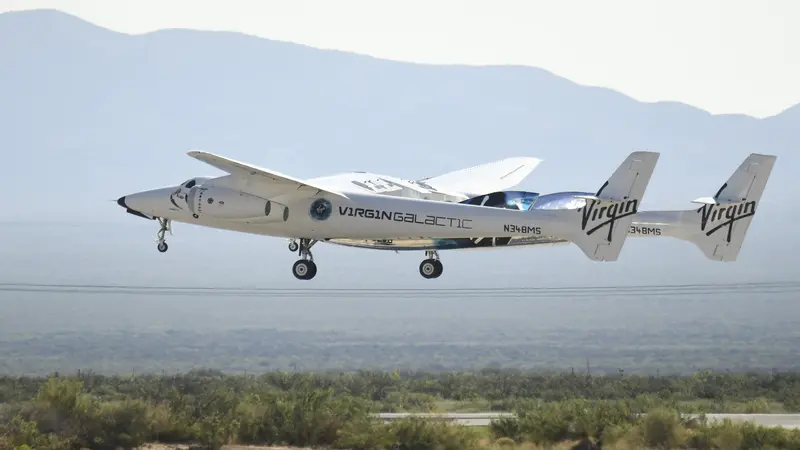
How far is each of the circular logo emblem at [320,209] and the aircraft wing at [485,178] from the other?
6.37m

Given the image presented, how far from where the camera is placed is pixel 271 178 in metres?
38.8

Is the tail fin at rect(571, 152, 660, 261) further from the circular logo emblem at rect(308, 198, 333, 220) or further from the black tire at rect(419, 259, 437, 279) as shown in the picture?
the circular logo emblem at rect(308, 198, 333, 220)

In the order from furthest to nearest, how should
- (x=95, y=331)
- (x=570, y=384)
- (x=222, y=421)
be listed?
(x=95, y=331), (x=570, y=384), (x=222, y=421)

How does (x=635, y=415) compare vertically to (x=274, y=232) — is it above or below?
below

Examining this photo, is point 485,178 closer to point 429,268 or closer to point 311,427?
point 429,268

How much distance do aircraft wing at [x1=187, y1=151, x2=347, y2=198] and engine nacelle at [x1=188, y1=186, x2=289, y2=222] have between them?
53 cm

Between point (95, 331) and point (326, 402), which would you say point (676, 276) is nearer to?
point (95, 331)

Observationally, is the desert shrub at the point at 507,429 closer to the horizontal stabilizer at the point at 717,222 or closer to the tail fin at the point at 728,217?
the horizontal stabilizer at the point at 717,222

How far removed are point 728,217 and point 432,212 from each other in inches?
409

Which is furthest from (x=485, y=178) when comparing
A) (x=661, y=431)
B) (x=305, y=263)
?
(x=661, y=431)

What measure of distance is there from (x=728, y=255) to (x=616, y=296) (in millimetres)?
123486

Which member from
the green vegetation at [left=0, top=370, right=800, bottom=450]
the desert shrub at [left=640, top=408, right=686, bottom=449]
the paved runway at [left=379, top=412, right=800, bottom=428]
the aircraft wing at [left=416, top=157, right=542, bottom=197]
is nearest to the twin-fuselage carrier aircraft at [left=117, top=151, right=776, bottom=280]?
the aircraft wing at [left=416, top=157, right=542, bottom=197]

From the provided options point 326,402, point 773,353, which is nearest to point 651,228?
point 326,402

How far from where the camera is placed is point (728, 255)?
1644 inches
